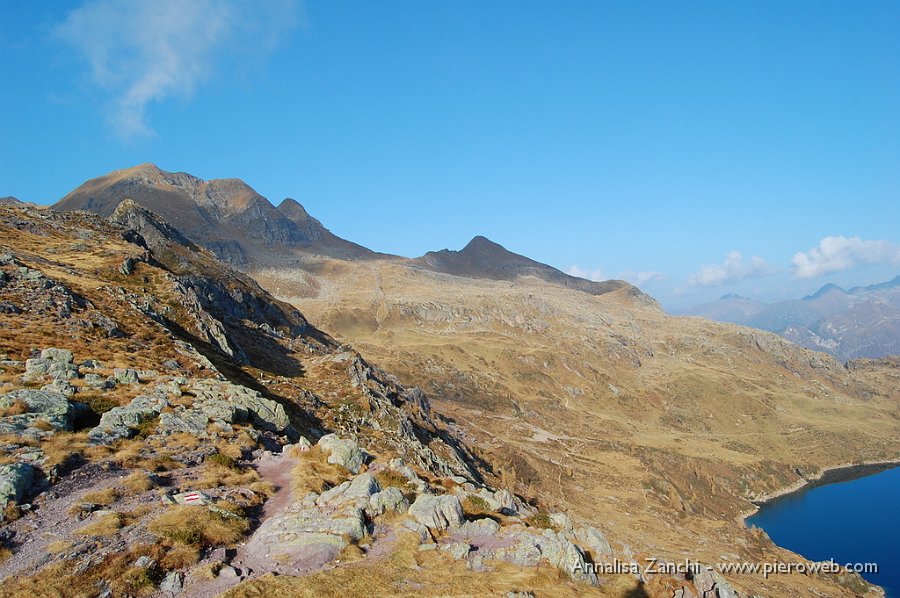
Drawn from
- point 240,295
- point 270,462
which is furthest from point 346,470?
point 240,295

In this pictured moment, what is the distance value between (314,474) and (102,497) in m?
9.79

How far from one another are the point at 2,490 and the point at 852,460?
26189 centimetres

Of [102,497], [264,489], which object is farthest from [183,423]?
[102,497]

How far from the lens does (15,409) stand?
26578 mm

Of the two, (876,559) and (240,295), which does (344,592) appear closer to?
(240,295)

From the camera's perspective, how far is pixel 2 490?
1920 cm

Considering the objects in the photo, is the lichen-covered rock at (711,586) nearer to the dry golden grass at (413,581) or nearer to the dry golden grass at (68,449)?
the dry golden grass at (413,581)

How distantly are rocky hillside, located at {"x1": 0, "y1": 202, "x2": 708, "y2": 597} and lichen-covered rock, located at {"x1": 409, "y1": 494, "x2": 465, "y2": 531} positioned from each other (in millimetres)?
70

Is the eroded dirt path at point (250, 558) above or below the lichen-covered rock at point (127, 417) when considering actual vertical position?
below

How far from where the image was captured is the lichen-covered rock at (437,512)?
2281cm

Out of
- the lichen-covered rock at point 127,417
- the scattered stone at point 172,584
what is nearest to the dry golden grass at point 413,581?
the scattered stone at point 172,584

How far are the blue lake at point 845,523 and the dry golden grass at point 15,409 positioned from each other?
493 ft

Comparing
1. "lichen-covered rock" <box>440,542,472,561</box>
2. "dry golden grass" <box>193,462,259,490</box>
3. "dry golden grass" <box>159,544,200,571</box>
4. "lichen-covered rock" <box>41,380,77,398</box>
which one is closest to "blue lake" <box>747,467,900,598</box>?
"lichen-covered rock" <box>440,542,472,561</box>

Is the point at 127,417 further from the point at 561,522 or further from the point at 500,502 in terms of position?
the point at 561,522
